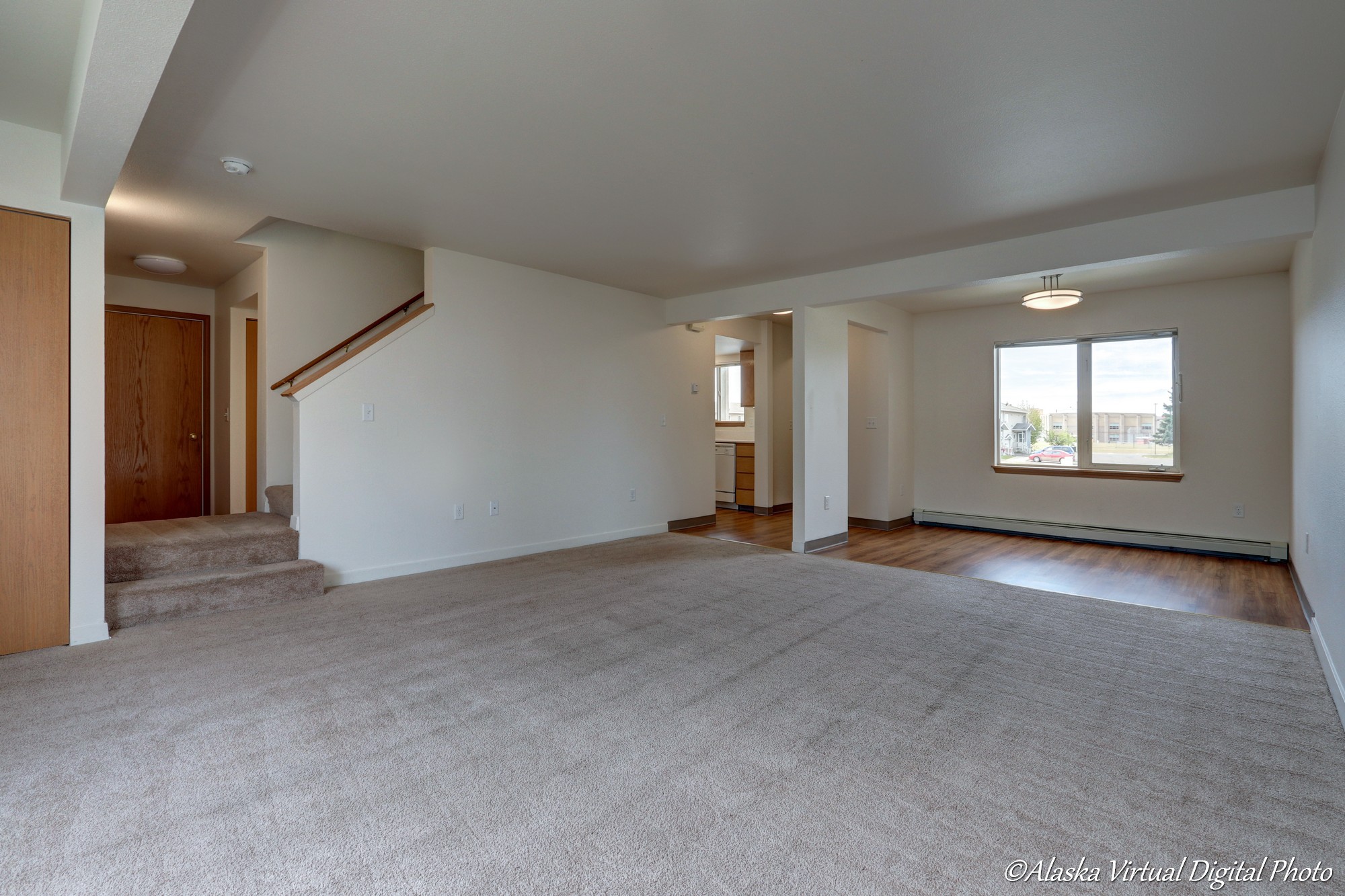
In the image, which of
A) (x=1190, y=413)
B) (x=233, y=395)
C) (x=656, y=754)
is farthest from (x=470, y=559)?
(x=1190, y=413)

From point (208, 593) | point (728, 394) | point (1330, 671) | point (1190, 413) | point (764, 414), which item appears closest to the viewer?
point (1330, 671)

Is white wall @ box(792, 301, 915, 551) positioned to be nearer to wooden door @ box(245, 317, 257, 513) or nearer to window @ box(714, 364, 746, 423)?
window @ box(714, 364, 746, 423)

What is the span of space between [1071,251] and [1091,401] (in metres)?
2.81

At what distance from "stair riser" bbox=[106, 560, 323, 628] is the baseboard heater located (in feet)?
20.8

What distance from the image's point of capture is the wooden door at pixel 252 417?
5.83 meters

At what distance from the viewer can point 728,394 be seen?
9.80m

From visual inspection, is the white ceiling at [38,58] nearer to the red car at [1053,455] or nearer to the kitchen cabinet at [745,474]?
the kitchen cabinet at [745,474]

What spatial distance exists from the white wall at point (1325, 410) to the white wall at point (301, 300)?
6.28 metres

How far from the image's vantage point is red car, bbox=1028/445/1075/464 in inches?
257

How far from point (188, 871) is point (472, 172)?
313 centimetres

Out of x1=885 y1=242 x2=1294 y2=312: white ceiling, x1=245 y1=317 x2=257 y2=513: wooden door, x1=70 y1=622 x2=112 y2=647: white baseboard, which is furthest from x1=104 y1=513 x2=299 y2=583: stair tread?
x1=885 y1=242 x2=1294 y2=312: white ceiling

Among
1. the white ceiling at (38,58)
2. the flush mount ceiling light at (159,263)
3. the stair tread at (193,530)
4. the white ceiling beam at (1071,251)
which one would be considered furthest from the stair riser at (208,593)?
the white ceiling beam at (1071,251)

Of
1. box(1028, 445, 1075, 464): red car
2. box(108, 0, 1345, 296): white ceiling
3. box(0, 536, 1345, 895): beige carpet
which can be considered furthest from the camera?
box(1028, 445, 1075, 464): red car

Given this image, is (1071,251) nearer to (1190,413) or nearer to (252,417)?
(1190,413)
